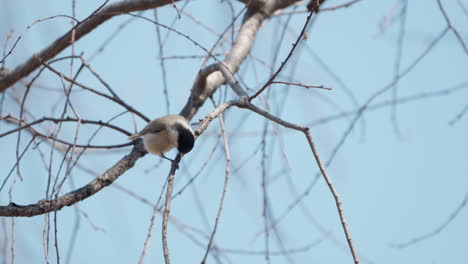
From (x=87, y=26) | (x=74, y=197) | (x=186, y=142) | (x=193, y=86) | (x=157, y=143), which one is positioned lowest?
(x=74, y=197)

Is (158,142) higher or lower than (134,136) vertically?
higher

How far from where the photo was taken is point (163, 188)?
224 centimetres

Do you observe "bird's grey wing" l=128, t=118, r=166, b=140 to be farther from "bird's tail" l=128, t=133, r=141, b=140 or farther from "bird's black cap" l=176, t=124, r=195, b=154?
"bird's black cap" l=176, t=124, r=195, b=154

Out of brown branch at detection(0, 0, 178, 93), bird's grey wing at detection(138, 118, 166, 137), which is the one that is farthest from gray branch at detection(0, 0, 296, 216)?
bird's grey wing at detection(138, 118, 166, 137)

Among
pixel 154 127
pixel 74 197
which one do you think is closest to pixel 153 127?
pixel 154 127

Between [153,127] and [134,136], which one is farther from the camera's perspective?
[153,127]

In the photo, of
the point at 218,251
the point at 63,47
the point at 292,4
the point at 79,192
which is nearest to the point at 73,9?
the point at 63,47

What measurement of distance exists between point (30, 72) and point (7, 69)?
186 millimetres

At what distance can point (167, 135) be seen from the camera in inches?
136

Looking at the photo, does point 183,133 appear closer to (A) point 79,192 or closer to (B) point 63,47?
(B) point 63,47

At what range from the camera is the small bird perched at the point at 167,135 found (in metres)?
3.05

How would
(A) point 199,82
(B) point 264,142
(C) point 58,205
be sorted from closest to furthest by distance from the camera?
(C) point 58,205 → (B) point 264,142 → (A) point 199,82

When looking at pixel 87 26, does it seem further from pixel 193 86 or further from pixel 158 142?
pixel 158 142

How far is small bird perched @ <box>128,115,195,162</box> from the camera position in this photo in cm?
305
